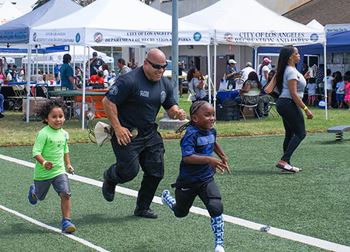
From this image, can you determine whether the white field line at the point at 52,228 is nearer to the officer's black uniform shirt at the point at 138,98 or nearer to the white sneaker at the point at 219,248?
the white sneaker at the point at 219,248

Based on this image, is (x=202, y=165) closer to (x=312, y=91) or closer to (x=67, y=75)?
(x=67, y=75)

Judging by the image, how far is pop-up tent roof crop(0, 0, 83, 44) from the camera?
20.0 meters

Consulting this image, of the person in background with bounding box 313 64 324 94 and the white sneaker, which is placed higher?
the person in background with bounding box 313 64 324 94

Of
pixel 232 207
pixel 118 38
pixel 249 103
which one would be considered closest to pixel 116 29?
pixel 118 38

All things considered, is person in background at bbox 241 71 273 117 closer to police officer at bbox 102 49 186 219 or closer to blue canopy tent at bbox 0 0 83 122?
blue canopy tent at bbox 0 0 83 122

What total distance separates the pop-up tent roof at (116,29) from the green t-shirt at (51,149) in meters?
10.4

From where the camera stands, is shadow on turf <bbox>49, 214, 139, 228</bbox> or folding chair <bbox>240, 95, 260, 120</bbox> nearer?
shadow on turf <bbox>49, 214, 139, 228</bbox>

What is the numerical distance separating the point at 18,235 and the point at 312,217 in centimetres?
307

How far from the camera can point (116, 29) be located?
17.8 metres

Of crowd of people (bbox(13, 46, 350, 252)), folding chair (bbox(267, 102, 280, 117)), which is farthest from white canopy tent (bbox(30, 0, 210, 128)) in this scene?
crowd of people (bbox(13, 46, 350, 252))

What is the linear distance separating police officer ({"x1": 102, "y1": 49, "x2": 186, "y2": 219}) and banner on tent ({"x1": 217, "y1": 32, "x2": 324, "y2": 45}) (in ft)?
39.6

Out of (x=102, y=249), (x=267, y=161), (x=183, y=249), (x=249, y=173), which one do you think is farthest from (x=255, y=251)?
(x=267, y=161)

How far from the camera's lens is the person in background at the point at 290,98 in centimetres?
1054

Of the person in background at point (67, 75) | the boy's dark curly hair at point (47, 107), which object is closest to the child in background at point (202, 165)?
the boy's dark curly hair at point (47, 107)
